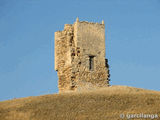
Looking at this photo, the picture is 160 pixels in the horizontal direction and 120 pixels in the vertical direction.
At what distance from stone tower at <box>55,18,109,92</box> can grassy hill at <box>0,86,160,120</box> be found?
9.55 ft

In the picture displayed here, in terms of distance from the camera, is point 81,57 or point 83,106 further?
point 81,57

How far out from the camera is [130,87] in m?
33.4

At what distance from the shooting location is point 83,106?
2684cm

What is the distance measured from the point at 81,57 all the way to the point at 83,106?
7.78 m

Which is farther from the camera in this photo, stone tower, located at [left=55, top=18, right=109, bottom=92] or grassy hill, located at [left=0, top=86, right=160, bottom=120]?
stone tower, located at [left=55, top=18, right=109, bottom=92]

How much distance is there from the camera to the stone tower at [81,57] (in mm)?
33594

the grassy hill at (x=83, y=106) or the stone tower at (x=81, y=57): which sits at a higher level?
the stone tower at (x=81, y=57)

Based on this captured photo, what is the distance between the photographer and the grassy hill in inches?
984

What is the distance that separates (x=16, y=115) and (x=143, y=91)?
11.8 meters

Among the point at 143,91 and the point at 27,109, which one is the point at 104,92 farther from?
the point at 27,109

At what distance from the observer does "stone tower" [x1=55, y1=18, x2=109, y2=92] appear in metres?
33.6

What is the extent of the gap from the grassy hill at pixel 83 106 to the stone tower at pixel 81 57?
291cm

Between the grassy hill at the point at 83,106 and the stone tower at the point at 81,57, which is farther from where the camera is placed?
the stone tower at the point at 81,57

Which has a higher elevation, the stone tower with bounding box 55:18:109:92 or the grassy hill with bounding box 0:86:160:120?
the stone tower with bounding box 55:18:109:92
